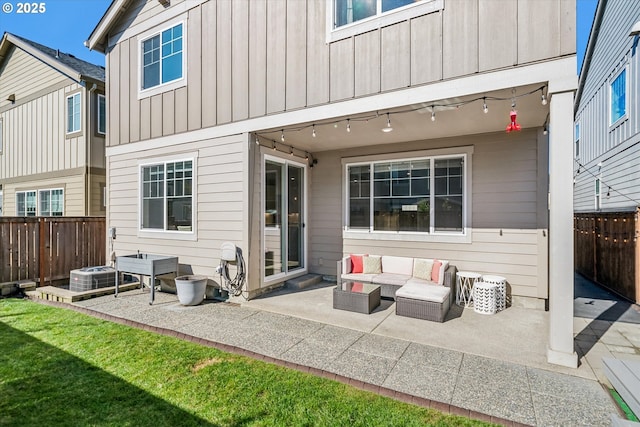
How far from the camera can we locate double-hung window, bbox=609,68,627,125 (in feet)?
28.2

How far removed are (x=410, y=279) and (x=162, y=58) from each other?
6.61 metres

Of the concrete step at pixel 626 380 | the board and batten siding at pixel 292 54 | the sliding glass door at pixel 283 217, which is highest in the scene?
the board and batten siding at pixel 292 54

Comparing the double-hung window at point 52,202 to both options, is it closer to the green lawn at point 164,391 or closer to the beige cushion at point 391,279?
the green lawn at point 164,391

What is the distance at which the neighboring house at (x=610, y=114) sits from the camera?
25.9 feet

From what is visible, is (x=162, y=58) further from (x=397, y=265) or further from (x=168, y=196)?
(x=397, y=265)

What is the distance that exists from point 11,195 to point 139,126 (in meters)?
9.13

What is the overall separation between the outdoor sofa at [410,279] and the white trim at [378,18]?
12.4ft

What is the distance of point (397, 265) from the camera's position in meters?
6.07

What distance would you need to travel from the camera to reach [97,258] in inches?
307

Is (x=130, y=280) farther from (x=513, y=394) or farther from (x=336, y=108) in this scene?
(x=513, y=394)

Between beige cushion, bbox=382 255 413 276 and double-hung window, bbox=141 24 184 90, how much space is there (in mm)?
5453

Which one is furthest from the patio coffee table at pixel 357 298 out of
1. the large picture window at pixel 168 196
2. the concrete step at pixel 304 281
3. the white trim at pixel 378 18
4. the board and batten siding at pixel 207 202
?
the white trim at pixel 378 18

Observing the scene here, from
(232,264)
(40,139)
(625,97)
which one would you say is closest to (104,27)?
(40,139)


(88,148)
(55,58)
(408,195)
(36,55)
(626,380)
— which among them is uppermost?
(36,55)
